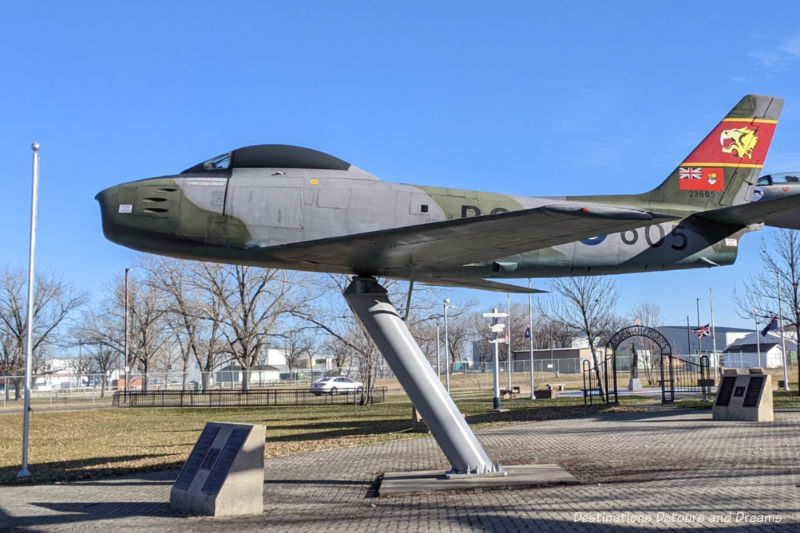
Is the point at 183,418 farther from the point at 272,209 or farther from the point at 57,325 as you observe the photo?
the point at 57,325

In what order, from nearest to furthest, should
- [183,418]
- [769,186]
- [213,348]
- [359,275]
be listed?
1. [359,275]
2. [769,186]
3. [183,418]
4. [213,348]

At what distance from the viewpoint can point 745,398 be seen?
1783cm

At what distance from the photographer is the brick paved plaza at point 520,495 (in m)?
7.58

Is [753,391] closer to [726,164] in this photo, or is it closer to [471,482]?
[726,164]

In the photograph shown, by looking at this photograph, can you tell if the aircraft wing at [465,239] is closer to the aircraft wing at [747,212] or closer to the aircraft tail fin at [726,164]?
Result: the aircraft wing at [747,212]

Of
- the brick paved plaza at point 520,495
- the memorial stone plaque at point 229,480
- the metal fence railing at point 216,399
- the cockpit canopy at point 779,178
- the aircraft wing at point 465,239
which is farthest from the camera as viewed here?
the metal fence railing at point 216,399

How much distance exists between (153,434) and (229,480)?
16912mm

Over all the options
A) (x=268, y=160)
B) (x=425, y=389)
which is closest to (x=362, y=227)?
(x=268, y=160)

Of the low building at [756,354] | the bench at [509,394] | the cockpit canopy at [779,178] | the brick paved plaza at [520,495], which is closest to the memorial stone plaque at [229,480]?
the brick paved plaza at [520,495]

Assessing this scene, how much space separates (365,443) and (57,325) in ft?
180

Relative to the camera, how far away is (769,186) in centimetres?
2381

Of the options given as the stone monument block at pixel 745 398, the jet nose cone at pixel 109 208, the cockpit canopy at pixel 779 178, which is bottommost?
the stone monument block at pixel 745 398

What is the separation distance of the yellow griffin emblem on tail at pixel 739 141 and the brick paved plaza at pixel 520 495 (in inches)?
206

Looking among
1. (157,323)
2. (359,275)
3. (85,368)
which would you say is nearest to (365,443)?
(359,275)
